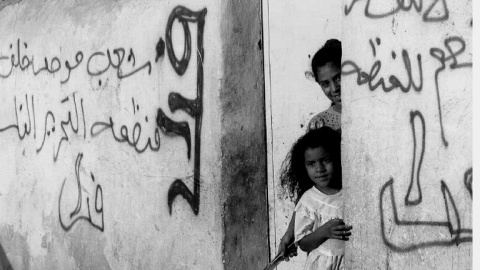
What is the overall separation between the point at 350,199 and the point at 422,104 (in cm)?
59

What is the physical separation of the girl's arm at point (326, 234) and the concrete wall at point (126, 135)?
1.94 ft

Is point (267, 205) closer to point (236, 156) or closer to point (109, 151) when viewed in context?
point (236, 156)

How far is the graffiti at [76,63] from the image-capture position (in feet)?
19.4

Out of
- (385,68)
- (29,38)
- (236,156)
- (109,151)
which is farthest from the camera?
(29,38)

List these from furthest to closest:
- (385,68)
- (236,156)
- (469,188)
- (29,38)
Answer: (29,38)
(236,156)
(385,68)
(469,188)

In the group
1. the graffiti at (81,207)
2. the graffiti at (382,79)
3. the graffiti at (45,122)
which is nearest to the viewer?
the graffiti at (382,79)

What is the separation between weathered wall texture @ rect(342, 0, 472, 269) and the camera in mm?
3941

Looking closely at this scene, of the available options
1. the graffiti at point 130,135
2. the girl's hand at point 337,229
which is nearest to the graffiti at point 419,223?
the girl's hand at point 337,229

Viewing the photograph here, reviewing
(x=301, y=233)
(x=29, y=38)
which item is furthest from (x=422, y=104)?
(x=29, y=38)

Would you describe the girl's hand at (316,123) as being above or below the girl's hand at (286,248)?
above

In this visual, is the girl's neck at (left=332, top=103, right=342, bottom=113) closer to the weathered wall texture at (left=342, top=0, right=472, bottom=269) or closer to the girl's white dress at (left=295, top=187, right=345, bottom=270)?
the girl's white dress at (left=295, top=187, right=345, bottom=270)

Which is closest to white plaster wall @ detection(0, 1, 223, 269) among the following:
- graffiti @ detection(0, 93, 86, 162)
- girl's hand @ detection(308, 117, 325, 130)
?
graffiti @ detection(0, 93, 86, 162)

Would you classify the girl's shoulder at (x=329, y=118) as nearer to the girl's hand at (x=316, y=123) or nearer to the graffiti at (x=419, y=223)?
the girl's hand at (x=316, y=123)

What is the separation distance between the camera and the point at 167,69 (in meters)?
5.57
